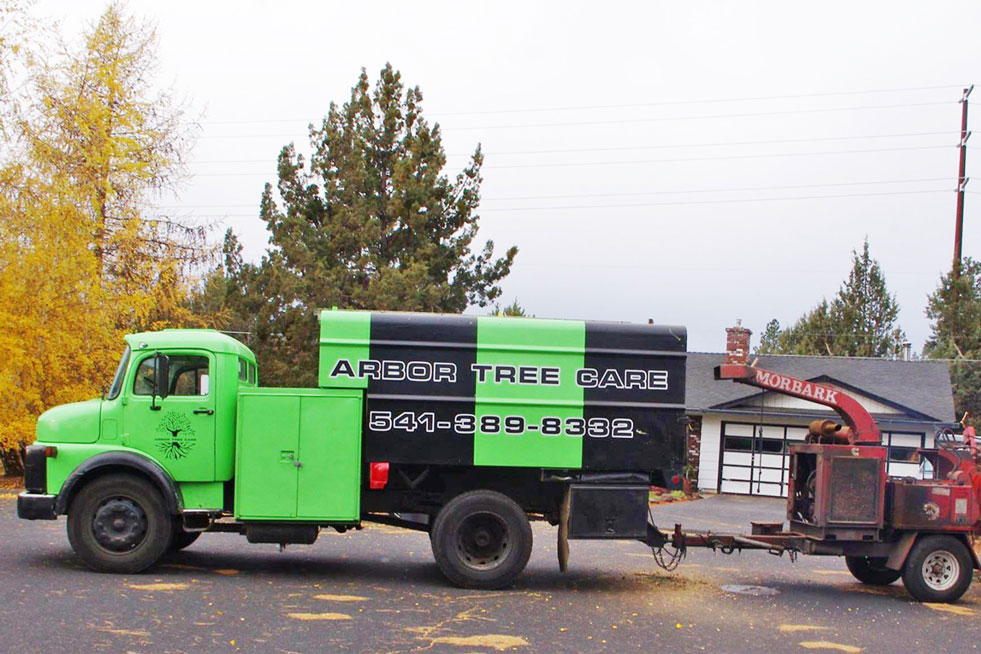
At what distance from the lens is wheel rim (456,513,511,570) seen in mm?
10156

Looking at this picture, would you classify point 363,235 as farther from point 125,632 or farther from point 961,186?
point 961,186

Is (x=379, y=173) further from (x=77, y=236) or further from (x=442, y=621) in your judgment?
(x=442, y=621)

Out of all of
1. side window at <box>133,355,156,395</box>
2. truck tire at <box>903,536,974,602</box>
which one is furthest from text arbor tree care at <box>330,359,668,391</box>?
truck tire at <box>903,536,974,602</box>

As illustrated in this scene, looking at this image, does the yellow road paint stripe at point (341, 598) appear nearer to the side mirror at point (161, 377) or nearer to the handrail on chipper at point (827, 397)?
the side mirror at point (161, 377)

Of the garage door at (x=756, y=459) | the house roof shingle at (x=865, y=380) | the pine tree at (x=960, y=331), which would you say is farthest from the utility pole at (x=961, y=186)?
the garage door at (x=756, y=459)

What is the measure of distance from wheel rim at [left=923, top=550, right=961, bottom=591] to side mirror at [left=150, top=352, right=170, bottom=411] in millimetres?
8707

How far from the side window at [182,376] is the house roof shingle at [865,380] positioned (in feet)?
67.4

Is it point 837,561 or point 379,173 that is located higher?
point 379,173

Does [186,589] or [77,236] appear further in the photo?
[77,236]

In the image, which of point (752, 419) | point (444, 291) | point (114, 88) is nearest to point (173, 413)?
point (114, 88)

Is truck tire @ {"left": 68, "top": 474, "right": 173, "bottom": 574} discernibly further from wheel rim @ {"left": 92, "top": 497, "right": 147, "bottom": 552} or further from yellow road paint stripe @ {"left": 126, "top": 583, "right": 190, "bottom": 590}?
yellow road paint stripe @ {"left": 126, "top": 583, "right": 190, "bottom": 590}

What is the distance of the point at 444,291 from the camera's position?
90.5ft

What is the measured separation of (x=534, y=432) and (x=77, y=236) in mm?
12278

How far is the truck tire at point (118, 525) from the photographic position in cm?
984
